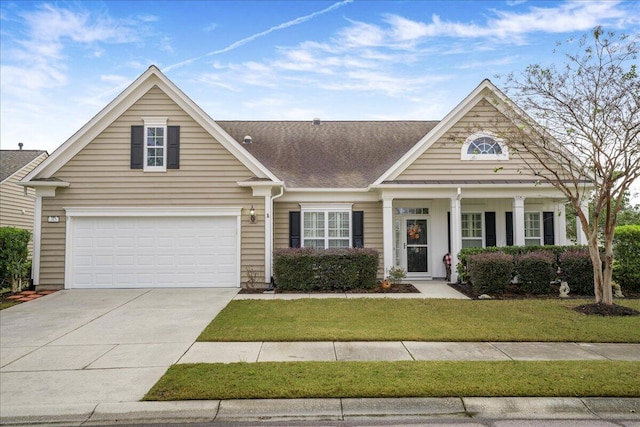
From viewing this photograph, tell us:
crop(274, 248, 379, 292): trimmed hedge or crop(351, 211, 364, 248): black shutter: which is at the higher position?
crop(351, 211, 364, 248): black shutter

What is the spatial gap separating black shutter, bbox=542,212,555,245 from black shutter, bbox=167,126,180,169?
11802 mm

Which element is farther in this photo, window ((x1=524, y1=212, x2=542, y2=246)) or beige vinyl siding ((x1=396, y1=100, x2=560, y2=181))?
window ((x1=524, y1=212, x2=542, y2=246))

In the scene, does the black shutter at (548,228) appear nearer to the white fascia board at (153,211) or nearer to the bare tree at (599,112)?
the bare tree at (599,112)

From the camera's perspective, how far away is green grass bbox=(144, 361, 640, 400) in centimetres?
397

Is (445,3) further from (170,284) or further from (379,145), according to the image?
(170,284)

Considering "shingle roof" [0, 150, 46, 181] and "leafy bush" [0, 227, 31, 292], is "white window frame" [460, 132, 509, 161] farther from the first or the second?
"shingle roof" [0, 150, 46, 181]

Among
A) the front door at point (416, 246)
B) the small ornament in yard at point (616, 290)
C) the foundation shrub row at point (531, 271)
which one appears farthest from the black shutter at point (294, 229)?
the small ornament in yard at point (616, 290)

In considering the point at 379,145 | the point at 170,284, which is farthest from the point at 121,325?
the point at 379,145

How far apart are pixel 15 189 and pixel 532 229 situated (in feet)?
74.7

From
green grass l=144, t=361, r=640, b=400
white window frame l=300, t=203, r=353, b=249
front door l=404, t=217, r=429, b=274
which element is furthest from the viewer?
front door l=404, t=217, r=429, b=274

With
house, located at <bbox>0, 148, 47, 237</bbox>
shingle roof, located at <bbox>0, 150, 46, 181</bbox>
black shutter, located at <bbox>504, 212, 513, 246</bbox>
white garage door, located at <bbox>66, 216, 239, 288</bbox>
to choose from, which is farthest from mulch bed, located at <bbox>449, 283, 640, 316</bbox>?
shingle roof, located at <bbox>0, 150, 46, 181</bbox>

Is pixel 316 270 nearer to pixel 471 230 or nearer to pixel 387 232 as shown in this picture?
pixel 387 232

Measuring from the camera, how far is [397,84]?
16500mm

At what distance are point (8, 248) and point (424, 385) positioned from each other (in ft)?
37.8
